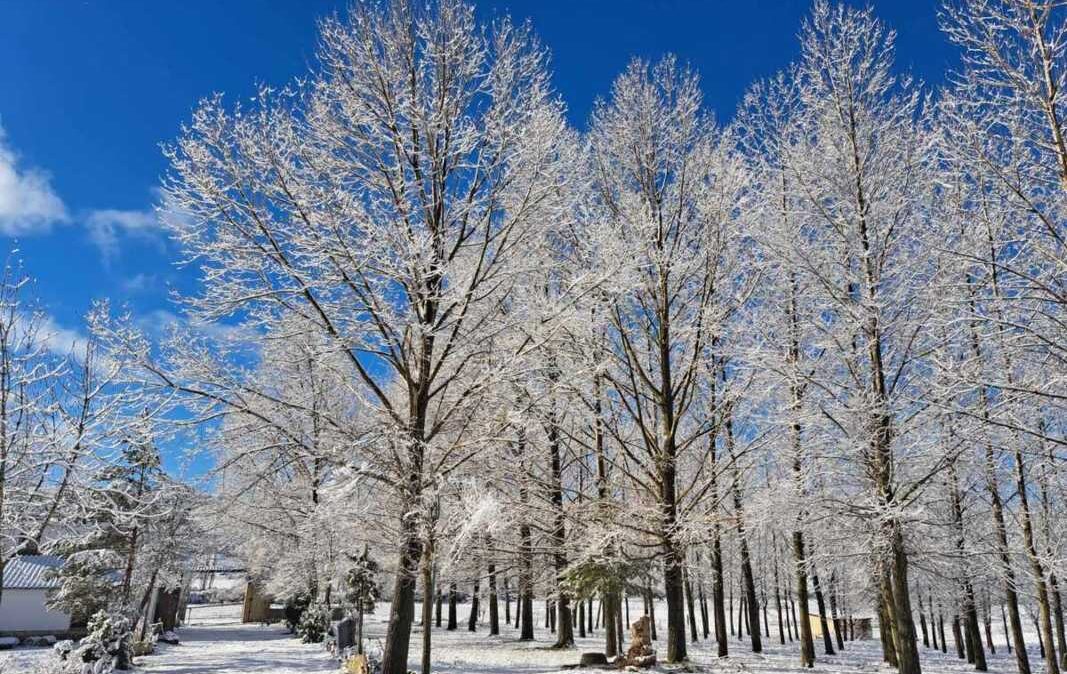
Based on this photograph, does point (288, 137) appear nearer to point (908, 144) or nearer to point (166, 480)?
point (908, 144)

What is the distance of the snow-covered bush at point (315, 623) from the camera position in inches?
937

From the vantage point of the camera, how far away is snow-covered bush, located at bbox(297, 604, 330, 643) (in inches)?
937

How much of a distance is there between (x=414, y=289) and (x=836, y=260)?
6.91 meters

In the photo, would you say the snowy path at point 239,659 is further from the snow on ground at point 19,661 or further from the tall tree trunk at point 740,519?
the tall tree trunk at point 740,519

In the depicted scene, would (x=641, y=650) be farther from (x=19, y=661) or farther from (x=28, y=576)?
(x=28, y=576)

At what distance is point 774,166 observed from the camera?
14.2m

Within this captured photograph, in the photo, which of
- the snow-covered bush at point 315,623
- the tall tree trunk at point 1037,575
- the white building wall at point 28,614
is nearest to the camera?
the tall tree trunk at point 1037,575

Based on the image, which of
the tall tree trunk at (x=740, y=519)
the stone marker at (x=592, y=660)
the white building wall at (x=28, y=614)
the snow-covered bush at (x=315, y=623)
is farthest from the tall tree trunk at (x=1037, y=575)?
the white building wall at (x=28, y=614)

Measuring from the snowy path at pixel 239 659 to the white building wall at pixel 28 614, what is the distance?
622 centimetres

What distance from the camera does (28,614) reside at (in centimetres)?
2800

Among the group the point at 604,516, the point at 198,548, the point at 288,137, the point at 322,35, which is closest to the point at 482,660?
the point at 604,516

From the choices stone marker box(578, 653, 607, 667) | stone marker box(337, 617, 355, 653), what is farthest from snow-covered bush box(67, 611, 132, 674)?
stone marker box(578, 653, 607, 667)

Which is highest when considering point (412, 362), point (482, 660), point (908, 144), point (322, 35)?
point (322, 35)

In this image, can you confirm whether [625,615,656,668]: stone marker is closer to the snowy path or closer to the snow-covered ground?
the snow-covered ground
